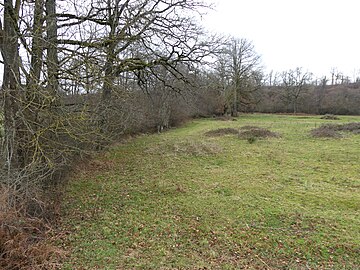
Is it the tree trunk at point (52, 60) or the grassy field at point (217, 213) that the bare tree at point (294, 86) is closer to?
the grassy field at point (217, 213)

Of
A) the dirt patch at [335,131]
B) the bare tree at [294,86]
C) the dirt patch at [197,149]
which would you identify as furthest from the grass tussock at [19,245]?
the bare tree at [294,86]

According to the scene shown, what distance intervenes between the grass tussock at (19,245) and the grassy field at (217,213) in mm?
321

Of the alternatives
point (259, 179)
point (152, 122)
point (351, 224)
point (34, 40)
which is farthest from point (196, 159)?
point (152, 122)

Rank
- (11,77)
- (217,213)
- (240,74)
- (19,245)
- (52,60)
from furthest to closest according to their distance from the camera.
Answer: (240,74) < (217,213) < (52,60) < (11,77) < (19,245)

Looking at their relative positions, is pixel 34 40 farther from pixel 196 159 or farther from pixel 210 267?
pixel 196 159

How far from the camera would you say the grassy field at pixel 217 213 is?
4242 millimetres

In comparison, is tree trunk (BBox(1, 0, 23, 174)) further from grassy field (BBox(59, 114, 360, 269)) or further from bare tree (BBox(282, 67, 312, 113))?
bare tree (BBox(282, 67, 312, 113))

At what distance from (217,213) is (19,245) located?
3.76m

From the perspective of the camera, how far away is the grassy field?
4.24 m

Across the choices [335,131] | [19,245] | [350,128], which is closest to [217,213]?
[19,245]

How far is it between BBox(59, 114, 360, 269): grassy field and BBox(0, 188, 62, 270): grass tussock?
12.7 inches

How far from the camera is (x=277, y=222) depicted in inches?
208

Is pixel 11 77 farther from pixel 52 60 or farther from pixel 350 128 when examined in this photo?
pixel 350 128

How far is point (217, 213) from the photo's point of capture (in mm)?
5812
